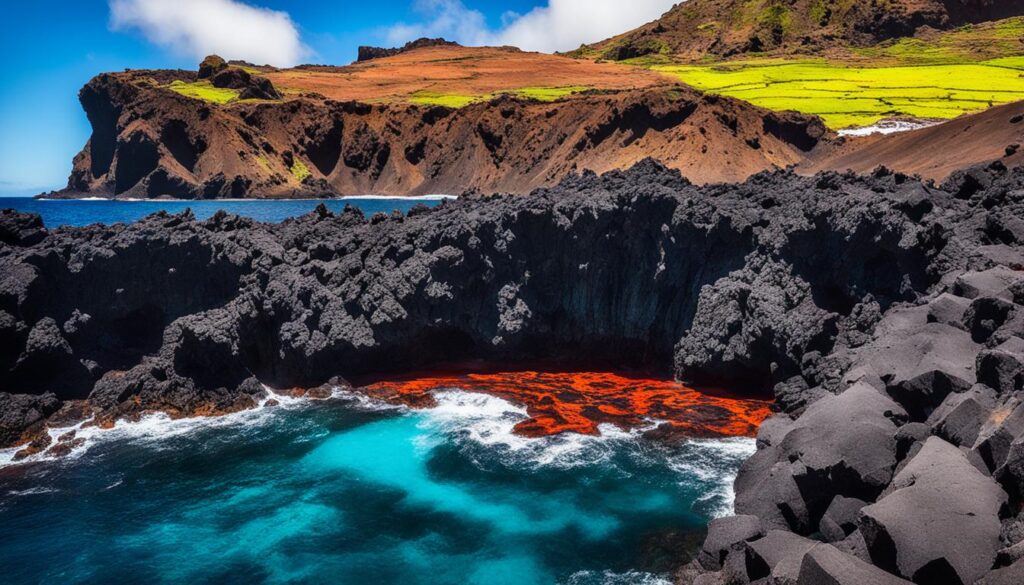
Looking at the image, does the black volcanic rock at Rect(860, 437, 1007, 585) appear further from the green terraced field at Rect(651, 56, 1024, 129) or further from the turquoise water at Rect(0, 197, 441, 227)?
the green terraced field at Rect(651, 56, 1024, 129)

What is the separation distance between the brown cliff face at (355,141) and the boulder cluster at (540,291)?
72.4m

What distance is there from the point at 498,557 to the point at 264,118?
166 m

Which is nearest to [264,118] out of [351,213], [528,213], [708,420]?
[351,213]

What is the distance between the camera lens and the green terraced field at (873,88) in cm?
10212

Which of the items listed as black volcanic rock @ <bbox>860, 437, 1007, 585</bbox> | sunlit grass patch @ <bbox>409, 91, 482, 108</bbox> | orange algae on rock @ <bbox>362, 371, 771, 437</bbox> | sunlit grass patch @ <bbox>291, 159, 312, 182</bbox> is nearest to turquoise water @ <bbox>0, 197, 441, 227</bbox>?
sunlit grass patch @ <bbox>291, 159, 312, 182</bbox>

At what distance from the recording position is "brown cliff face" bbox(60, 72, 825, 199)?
115156 millimetres

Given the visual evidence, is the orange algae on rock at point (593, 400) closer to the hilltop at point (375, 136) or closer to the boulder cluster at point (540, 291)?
the boulder cluster at point (540, 291)

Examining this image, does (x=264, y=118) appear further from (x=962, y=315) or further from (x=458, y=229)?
(x=962, y=315)

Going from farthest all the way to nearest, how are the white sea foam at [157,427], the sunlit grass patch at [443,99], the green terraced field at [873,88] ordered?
the sunlit grass patch at [443,99]
the green terraced field at [873,88]
the white sea foam at [157,427]

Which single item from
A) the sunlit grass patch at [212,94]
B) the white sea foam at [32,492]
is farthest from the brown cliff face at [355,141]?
the white sea foam at [32,492]

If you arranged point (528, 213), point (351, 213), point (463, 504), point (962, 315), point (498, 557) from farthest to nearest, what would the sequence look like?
point (351, 213)
point (528, 213)
point (463, 504)
point (962, 315)
point (498, 557)

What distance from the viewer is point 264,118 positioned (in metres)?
167

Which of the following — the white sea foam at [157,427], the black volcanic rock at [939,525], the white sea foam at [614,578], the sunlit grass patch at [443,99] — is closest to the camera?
the black volcanic rock at [939,525]

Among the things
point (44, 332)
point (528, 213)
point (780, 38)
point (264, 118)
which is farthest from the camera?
point (780, 38)
